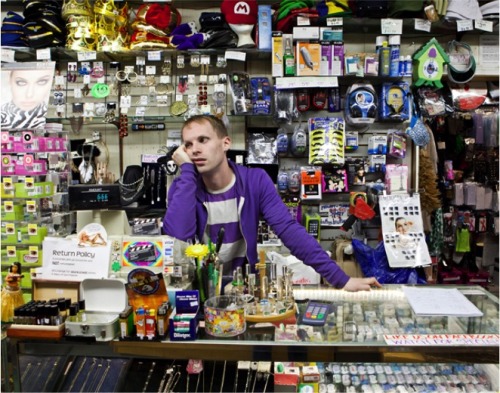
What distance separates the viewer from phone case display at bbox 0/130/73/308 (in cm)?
327

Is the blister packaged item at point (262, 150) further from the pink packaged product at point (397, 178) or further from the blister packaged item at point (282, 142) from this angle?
the pink packaged product at point (397, 178)

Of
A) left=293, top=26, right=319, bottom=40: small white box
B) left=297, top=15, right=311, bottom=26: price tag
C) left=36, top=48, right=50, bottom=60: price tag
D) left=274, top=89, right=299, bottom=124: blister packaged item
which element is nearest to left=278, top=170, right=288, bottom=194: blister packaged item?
left=274, top=89, right=299, bottom=124: blister packaged item

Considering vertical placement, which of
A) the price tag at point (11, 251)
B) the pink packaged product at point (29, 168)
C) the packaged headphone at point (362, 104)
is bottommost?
the price tag at point (11, 251)

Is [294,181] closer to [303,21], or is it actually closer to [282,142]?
[282,142]

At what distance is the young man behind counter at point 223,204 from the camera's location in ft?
6.40

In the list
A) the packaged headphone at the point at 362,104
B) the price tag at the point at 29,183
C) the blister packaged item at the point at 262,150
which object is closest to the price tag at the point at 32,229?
the price tag at the point at 29,183

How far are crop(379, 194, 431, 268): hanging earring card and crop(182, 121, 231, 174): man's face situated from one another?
232cm

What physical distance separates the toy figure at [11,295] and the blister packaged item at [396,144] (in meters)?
3.32

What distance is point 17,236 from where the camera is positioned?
131 inches

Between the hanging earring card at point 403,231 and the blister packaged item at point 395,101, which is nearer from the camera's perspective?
the hanging earring card at point 403,231

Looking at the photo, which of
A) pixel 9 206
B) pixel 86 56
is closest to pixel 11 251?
pixel 9 206

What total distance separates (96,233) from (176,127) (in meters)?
2.95

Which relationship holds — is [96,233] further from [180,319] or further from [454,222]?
[454,222]

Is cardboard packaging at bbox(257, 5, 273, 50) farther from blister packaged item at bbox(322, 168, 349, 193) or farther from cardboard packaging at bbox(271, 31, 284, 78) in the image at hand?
blister packaged item at bbox(322, 168, 349, 193)
